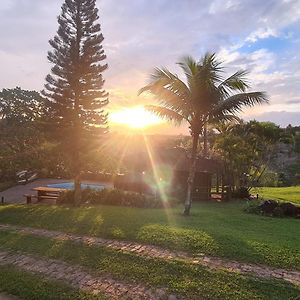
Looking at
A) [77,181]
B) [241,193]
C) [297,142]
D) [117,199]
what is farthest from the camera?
[297,142]

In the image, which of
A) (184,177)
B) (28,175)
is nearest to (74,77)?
(184,177)

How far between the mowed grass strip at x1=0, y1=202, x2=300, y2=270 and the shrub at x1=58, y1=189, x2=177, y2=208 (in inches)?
69.5

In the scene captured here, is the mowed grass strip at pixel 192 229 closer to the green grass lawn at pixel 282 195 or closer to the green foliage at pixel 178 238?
the green foliage at pixel 178 238

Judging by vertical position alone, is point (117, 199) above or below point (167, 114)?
below

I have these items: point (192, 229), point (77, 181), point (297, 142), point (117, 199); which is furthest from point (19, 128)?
point (297, 142)

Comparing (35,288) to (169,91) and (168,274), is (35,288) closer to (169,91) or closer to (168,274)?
(168,274)

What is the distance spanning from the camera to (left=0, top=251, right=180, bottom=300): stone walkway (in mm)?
5352

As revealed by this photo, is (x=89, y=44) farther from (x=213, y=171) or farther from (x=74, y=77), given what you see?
(x=213, y=171)

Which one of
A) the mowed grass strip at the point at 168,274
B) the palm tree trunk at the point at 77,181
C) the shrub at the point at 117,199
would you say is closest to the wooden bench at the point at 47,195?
the shrub at the point at 117,199

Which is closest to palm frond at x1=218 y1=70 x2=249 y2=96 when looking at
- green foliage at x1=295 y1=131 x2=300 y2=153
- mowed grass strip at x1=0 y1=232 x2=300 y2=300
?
mowed grass strip at x1=0 y1=232 x2=300 y2=300

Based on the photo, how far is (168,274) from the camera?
5863mm

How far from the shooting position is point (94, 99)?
14523 millimetres

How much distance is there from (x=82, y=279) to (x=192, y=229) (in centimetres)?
328

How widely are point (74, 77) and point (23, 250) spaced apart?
27.0 feet
